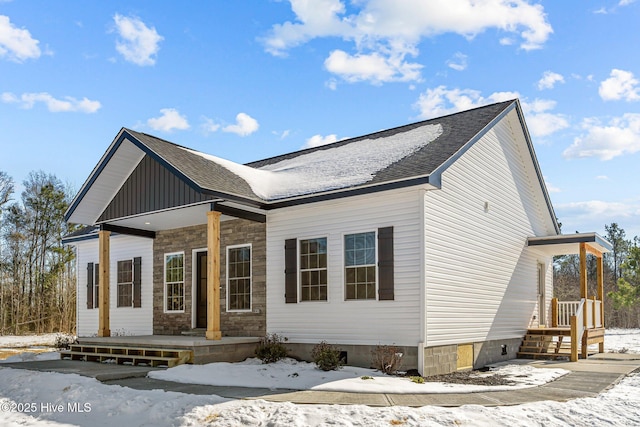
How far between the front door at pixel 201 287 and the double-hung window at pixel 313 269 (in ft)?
11.3

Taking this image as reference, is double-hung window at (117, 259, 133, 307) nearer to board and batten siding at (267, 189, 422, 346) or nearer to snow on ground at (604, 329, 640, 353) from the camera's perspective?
board and batten siding at (267, 189, 422, 346)

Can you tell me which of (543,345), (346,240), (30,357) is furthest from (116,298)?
(543,345)

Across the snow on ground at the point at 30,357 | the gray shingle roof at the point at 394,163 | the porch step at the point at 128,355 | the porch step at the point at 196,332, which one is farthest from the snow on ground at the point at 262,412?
the porch step at the point at 196,332

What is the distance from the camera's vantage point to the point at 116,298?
17.7 m

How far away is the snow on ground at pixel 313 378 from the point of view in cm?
948

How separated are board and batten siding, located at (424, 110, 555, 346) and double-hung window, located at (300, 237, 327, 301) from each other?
95.5 inches

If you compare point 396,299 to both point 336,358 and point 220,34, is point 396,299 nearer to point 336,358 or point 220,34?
point 336,358

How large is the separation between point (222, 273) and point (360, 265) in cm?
406

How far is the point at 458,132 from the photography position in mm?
13508

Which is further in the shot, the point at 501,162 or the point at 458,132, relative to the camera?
the point at 501,162

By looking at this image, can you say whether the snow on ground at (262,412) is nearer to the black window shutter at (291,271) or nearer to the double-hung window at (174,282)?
the black window shutter at (291,271)

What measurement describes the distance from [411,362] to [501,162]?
6.73 meters

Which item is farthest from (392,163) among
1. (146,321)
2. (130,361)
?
(146,321)

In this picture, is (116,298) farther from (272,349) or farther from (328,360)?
(328,360)
